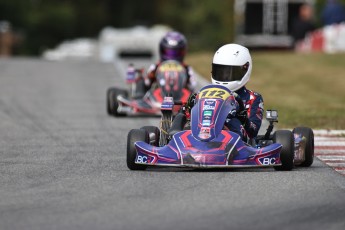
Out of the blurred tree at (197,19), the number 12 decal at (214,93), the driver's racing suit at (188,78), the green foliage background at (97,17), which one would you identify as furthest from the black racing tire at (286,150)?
the green foliage background at (97,17)

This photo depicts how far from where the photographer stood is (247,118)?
1250cm

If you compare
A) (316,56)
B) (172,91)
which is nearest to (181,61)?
(172,91)

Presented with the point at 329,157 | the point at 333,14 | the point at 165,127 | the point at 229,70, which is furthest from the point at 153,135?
the point at 333,14

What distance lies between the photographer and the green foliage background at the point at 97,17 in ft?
274

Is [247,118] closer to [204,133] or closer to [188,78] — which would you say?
[204,133]

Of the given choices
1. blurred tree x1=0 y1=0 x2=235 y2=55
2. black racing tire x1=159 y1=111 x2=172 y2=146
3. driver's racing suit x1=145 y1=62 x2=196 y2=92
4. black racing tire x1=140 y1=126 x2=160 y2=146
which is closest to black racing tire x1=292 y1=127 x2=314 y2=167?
black racing tire x1=159 y1=111 x2=172 y2=146

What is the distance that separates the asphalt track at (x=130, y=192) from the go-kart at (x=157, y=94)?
8.61ft

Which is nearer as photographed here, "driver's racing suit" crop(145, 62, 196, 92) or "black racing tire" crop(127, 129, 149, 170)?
"black racing tire" crop(127, 129, 149, 170)

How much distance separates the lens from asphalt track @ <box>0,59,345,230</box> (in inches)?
357

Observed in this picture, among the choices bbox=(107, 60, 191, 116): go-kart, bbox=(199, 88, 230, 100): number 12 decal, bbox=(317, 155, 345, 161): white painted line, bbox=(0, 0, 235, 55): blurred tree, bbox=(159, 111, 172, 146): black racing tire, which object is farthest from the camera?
bbox=(0, 0, 235, 55): blurred tree

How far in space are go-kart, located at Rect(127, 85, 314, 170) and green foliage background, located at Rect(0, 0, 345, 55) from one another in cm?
6081

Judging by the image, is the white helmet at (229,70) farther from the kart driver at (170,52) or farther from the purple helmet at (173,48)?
the purple helmet at (173,48)

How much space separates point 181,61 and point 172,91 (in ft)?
2.92

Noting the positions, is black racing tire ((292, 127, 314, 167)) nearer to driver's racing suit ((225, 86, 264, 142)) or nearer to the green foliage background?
driver's racing suit ((225, 86, 264, 142))
